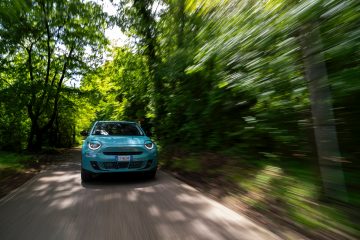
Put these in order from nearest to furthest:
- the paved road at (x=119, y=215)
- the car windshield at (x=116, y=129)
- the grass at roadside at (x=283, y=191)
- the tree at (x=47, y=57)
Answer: the grass at roadside at (x=283, y=191) → the paved road at (x=119, y=215) → the car windshield at (x=116, y=129) → the tree at (x=47, y=57)

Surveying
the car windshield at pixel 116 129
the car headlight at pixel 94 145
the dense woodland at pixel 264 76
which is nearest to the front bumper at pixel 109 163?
the car headlight at pixel 94 145

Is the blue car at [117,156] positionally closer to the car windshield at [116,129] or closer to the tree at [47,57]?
the car windshield at [116,129]

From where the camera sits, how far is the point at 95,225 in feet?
14.4

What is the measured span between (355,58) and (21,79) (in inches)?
756

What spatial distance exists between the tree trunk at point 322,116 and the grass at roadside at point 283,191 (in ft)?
0.48

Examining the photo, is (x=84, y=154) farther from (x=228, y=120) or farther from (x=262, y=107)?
(x=262, y=107)

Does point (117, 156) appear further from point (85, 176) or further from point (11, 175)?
point (11, 175)

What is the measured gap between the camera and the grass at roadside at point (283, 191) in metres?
3.68

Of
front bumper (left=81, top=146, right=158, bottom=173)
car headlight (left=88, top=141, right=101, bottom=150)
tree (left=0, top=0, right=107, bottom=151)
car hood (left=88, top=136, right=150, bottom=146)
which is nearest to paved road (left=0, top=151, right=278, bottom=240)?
front bumper (left=81, top=146, right=158, bottom=173)

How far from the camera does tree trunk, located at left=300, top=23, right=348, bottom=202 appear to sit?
3905mm

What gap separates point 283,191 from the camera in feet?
15.5

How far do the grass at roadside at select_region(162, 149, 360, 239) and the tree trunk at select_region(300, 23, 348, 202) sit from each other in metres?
0.15

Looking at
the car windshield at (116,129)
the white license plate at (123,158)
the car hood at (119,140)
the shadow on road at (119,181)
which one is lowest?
the shadow on road at (119,181)

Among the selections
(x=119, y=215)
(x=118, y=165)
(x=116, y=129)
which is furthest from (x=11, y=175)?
(x=119, y=215)
